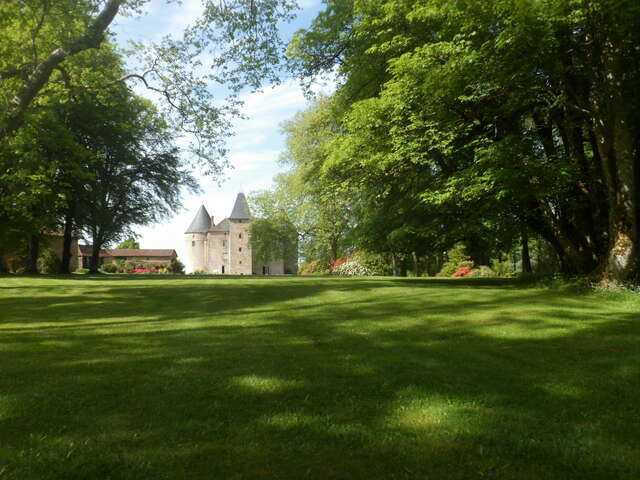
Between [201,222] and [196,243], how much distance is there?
13.7 ft

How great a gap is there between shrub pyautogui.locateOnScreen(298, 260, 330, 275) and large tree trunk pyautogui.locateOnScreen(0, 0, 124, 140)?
37196mm

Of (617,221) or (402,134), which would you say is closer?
(617,221)

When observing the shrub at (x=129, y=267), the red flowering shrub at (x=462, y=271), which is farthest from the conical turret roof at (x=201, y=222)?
the red flowering shrub at (x=462, y=271)

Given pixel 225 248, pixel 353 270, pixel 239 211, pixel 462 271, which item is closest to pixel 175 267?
pixel 225 248

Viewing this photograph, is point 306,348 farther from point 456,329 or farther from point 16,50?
point 16,50

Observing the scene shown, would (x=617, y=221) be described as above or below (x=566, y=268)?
above

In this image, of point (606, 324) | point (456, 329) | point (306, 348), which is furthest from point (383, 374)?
point (606, 324)

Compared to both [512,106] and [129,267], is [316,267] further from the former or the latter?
[512,106]

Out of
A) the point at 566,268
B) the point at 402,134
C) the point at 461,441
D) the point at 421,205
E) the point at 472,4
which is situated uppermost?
the point at 472,4

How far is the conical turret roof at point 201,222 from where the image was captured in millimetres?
84312

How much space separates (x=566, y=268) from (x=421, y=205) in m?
5.64

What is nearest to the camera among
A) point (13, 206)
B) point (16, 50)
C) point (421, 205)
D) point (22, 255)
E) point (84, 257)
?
point (16, 50)

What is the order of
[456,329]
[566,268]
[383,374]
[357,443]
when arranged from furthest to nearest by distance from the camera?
[566,268] → [456,329] → [383,374] → [357,443]

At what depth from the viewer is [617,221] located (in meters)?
12.6
